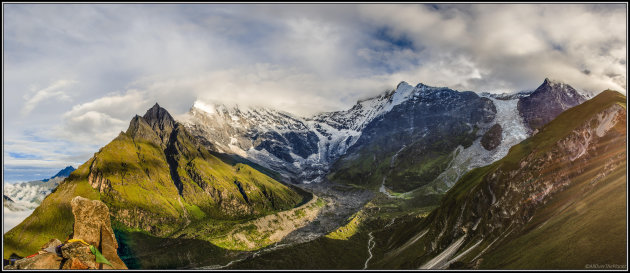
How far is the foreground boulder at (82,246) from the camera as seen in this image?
90.5ft

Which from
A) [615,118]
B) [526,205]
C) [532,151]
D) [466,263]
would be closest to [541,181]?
[526,205]

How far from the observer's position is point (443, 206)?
185m

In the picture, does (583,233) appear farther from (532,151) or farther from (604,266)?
(532,151)

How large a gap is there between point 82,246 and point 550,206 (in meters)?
131

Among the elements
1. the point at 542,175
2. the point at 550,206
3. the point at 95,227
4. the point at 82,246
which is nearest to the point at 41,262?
the point at 82,246

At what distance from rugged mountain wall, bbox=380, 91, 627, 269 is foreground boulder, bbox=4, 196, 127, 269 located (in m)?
90.1

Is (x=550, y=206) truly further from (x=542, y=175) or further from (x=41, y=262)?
(x=41, y=262)

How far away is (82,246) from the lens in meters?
28.6

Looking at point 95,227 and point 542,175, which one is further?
point 542,175

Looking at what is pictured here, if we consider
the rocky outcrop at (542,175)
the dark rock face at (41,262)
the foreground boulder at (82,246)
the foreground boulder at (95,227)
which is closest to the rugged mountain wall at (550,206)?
the rocky outcrop at (542,175)

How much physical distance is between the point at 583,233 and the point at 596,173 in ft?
123

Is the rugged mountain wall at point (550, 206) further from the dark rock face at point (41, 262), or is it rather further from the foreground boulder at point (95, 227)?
the dark rock face at point (41, 262)

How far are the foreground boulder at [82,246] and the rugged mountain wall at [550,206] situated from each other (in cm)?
9012

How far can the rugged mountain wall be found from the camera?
286ft
